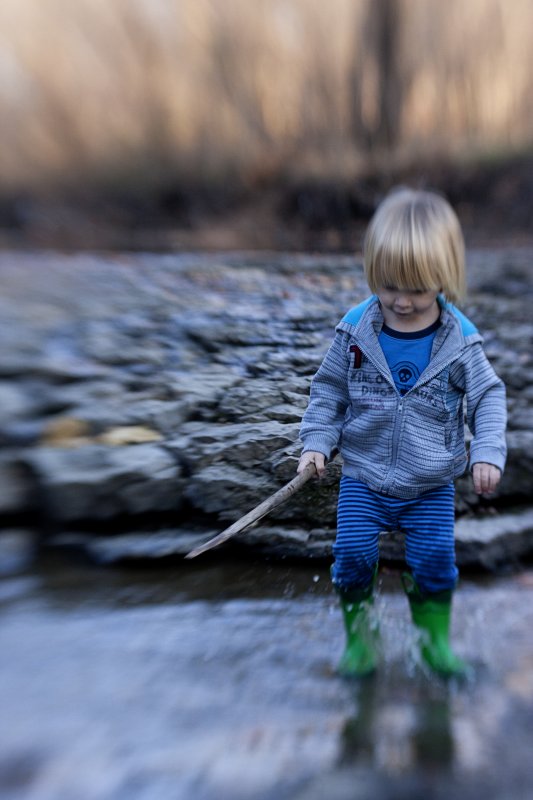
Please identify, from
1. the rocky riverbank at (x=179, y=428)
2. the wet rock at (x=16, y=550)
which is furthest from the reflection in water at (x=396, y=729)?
the wet rock at (x=16, y=550)

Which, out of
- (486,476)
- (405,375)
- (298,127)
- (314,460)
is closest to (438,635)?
(486,476)

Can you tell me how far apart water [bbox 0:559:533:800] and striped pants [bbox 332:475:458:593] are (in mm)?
287

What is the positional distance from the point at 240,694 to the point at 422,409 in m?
0.88

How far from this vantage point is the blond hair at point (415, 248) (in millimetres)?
1761

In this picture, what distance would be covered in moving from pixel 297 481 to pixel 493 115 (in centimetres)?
1190

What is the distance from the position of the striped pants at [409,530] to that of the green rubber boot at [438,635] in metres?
0.04

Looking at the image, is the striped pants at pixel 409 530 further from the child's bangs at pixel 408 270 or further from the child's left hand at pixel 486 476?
the child's bangs at pixel 408 270

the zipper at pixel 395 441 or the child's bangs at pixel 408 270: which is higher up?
the child's bangs at pixel 408 270

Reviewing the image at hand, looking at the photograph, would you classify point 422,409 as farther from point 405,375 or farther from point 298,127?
point 298,127

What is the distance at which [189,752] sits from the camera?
162 cm

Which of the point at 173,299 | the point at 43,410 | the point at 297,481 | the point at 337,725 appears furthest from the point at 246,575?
the point at 173,299

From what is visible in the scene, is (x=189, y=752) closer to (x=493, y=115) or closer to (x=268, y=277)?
(x=268, y=277)

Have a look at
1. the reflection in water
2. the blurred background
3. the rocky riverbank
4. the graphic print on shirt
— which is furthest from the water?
the blurred background

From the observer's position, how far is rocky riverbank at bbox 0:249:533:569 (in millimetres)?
2594
